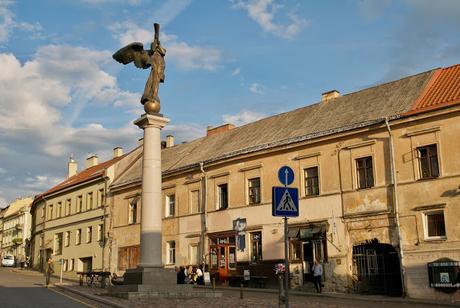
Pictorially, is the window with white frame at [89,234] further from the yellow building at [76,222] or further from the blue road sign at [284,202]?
the blue road sign at [284,202]

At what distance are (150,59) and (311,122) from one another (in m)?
11.6

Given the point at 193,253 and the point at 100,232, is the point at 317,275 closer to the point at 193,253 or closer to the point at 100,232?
the point at 193,253

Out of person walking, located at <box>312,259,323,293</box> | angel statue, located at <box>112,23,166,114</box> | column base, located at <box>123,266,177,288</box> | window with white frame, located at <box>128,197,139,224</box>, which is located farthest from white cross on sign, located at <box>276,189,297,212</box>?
window with white frame, located at <box>128,197,139,224</box>

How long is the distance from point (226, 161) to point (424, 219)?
12.9 meters

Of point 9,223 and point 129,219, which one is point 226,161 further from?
point 9,223

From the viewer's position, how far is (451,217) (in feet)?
76.4

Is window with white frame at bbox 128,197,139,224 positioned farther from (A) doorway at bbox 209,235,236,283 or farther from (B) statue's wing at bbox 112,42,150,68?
(B) statue's wing at bbox 112,42,150,68

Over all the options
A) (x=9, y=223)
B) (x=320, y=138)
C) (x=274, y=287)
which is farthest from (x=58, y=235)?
(x=9, y=223)

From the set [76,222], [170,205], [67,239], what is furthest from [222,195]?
[67,239]

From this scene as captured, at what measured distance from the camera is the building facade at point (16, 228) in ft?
277

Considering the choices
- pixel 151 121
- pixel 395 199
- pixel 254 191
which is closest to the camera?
pixel 151 121

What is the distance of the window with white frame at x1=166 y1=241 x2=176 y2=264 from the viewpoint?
120 ft

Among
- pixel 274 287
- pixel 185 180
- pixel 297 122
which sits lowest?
pixel 274 287

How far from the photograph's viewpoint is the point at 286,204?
11.1 m
